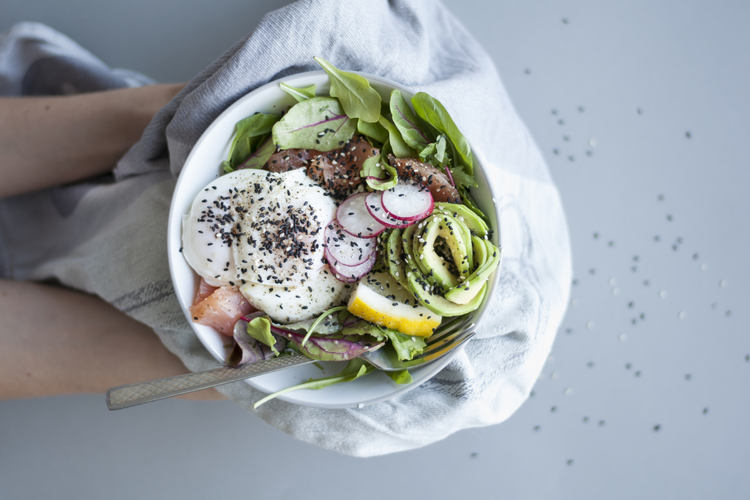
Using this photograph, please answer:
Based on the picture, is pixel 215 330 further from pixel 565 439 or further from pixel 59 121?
pixel 565 439

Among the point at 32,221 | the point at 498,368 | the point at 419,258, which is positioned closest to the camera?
the point at 419,258

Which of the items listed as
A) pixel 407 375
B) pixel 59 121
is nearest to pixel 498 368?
pixel 407 375

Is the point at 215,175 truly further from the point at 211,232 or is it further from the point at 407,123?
the point at 407,123

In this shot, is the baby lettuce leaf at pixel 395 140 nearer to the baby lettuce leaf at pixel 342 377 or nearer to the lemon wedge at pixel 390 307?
the lemon wedge at pixel 390 307

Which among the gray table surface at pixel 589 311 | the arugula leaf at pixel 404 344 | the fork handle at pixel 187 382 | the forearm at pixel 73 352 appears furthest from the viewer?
the gray table surface at pixel 589 311

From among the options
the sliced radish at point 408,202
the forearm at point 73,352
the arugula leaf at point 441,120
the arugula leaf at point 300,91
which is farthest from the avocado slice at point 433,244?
the forearm at point 73,352

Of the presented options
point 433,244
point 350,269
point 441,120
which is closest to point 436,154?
point 441,120
